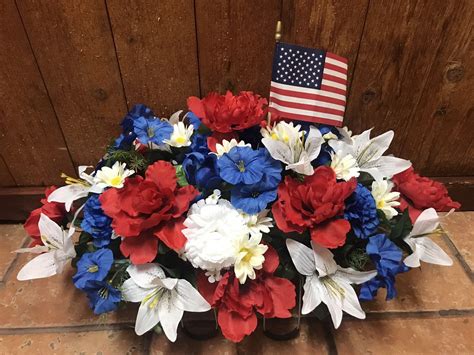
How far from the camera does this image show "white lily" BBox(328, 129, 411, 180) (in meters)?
0.78

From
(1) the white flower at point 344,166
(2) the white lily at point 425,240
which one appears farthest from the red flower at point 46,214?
(2) the white lily at point 425,240

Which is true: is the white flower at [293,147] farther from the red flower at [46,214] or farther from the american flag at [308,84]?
the red flower at [46,214]

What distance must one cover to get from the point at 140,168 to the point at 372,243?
46 cm

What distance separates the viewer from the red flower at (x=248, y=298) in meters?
0.65

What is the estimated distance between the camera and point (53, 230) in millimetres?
724

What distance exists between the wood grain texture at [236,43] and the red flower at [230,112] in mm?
131

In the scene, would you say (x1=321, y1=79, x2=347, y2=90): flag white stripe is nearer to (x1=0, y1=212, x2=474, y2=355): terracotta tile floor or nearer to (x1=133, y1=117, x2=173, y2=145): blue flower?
(x1=133, y1=117, x2=173, y2=145): blue flower

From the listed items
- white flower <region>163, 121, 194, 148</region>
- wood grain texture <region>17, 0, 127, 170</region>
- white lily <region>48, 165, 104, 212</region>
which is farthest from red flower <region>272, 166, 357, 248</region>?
wood grain texture <region>17, 0, 127, 170</region>

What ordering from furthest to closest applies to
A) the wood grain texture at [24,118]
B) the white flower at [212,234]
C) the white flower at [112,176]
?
the wood grain texture at [24,118]
the white flower at [112,176]
the white flower at [212,234]

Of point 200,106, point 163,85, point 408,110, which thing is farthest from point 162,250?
point 408,110

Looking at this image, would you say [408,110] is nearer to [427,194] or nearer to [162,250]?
[427,194]

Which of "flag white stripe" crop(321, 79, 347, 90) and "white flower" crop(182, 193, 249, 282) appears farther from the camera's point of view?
"flag white stripe" crop(321, 79, 347, 90)

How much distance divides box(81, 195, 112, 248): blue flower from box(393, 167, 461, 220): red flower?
0.57 m

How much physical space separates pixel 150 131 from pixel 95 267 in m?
0.28
